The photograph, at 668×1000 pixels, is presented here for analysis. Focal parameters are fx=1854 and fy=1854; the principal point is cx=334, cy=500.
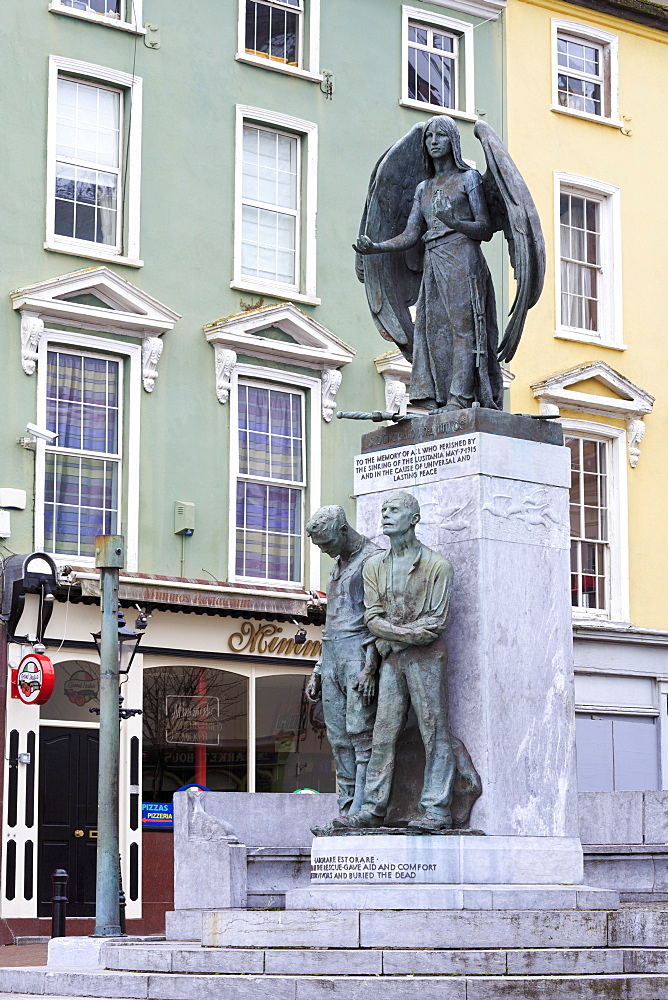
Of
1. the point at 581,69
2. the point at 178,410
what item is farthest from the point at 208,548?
the point at 581,69

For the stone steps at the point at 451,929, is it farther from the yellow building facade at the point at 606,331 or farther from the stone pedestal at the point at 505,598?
the yellow building facade at the point at 606,331

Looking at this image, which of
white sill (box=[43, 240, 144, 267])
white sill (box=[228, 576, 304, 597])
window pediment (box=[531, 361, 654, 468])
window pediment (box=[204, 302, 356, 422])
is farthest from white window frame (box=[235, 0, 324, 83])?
white sill (box=[228, 576, 304, 597])

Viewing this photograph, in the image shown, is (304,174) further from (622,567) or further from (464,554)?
(464,554)

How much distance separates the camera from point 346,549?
490 inches

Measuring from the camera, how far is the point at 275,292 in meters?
25.7

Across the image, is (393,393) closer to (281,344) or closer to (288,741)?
(281,344)

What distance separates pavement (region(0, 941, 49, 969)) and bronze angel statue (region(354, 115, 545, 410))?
761 cm

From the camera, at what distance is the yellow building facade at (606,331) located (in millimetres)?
28094

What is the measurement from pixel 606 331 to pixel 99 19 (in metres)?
9.77

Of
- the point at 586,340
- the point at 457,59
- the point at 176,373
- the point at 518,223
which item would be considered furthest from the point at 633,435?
the point at 518,223

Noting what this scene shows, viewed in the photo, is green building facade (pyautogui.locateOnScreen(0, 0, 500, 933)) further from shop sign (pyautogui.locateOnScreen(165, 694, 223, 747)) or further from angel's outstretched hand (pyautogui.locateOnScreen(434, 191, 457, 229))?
angel's outstretched hand (pyautogui.locateOnScreen(434, 191, 457, 229))

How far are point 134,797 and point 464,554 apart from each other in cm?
1243

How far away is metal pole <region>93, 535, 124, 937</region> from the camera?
635 inches

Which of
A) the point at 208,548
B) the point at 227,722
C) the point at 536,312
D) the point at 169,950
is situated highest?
the point at 536,312
